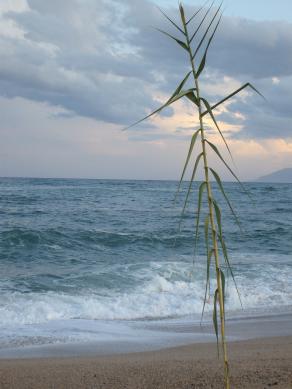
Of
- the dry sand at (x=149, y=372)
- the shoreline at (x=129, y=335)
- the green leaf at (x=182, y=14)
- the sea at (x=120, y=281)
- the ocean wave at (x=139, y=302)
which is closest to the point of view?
the green leaf at (x=182, y=14)

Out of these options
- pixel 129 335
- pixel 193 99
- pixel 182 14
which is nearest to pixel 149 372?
pixel 129 335

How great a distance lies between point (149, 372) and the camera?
3.70 m

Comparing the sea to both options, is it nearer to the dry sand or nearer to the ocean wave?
the ocean wave

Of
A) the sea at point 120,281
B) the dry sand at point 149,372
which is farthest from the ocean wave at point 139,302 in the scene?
the dry sand at point 149,372

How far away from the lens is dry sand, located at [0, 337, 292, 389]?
338cm

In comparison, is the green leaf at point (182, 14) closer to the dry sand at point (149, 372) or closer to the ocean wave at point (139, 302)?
the dry sand at point (149, 372)

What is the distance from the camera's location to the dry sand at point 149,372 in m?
3.38

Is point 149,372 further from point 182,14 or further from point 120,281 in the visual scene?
point 120,281

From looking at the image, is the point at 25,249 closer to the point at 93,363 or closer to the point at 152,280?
the point at 152,280

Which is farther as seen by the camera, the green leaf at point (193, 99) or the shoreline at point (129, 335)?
the shoreline at point (129, 335)

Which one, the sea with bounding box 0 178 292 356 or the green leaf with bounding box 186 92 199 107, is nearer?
the green leaf with bounding box 186 92 199 107

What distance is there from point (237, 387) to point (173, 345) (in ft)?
7.28

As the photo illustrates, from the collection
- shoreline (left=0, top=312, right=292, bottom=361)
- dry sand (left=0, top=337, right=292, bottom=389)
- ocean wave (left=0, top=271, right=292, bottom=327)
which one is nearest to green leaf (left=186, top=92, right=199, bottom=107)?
dry sand (left=0, top=337, right=292, bottom=389)

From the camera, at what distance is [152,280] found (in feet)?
30.7
